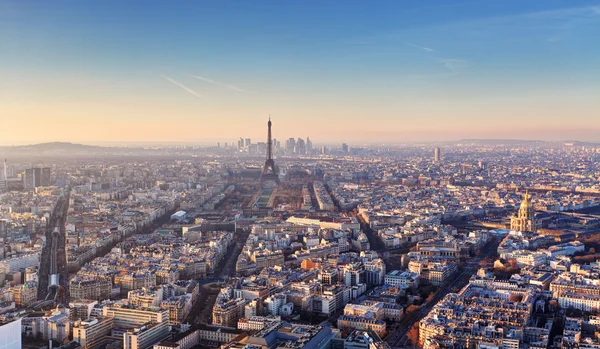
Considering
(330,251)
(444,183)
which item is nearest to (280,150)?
(444,183)

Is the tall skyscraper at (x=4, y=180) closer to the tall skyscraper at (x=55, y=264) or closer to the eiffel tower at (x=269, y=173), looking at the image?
the tall skyscraper at (x=55, y=264)

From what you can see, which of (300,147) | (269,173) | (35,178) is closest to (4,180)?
(35,178)

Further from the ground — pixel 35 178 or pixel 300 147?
pixel 300 147

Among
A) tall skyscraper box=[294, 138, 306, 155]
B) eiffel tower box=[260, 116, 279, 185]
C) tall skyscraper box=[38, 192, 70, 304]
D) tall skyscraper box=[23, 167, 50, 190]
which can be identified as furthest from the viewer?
tall skyscraper box=[294, 138, 306, 155]

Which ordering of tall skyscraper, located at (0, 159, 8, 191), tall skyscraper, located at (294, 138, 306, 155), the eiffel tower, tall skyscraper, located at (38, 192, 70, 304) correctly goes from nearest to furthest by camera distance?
1. tall skyscraper, located at (38, 192, 70, 304)
2. tall skyscraper, located at (0, 159, 8, 191)
3. the eiffel tower
4. tall skyscraper, located at (294, 138, 306, 155)

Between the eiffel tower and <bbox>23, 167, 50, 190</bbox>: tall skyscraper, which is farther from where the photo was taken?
the eiffel tower

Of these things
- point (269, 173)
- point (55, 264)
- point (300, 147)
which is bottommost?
point (55, 264)

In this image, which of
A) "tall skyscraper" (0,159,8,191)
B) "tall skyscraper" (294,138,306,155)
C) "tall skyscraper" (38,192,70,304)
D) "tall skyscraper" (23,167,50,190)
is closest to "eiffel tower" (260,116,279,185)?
"tall skyscraper" (23,167,50,190)

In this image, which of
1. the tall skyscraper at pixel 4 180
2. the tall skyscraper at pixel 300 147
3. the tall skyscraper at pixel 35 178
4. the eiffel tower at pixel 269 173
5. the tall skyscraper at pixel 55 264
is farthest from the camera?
the tall skyscraper at pixel 300 147

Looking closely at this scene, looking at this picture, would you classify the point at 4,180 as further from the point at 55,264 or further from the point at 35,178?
the point at 55,264

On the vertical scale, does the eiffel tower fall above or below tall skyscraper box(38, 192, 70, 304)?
above

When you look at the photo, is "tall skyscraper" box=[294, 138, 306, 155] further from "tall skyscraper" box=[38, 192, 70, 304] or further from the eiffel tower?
"tall skyscraper" box=[38, 192, 70, 304]

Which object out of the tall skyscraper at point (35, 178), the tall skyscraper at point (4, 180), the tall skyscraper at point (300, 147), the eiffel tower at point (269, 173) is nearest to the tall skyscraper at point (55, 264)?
the tall skyscraper at point (4, 180)
